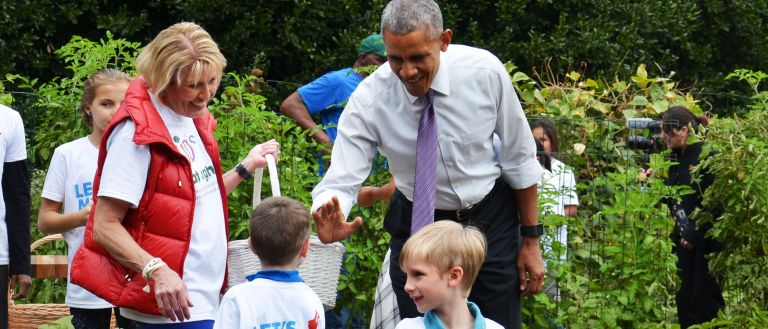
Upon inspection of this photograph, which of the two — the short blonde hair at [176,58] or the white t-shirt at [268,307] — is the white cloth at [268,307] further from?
the short blonde hair at [176,58]

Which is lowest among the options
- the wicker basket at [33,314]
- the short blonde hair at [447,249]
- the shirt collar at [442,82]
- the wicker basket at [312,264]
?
the wicker basket at [33,314]

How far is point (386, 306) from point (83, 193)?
1474 mm

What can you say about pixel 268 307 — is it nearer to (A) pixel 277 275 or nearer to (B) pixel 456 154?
(A) pixel 277 275

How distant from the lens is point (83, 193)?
562cm

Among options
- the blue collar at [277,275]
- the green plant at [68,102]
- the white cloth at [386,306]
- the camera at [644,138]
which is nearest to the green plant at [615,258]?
the camera at [644,138]

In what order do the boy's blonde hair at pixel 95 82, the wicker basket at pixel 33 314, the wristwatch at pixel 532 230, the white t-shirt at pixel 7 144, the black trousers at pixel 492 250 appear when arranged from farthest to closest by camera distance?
the wicker basket at pixel 33 314
the boy's blonde hair at pixel 95 82
the white t-shirt at pixel 7 144
the wristwatch at pixel 532 230
the black trousers at pixel 492 250

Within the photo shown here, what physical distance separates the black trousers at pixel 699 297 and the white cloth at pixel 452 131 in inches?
128

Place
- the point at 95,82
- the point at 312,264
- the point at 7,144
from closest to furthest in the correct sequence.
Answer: the point at 312,264 < the point at 7,144 < the point at 95,82

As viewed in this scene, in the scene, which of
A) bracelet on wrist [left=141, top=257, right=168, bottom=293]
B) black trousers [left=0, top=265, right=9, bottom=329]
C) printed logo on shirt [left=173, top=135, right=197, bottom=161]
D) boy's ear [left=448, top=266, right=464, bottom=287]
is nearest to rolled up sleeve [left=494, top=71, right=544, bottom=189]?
boy's ear [left=448, top=266, right=464, bottom=287]

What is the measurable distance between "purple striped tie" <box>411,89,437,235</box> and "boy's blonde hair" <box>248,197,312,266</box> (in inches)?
16.2

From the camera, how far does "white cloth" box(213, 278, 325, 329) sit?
4.31 m

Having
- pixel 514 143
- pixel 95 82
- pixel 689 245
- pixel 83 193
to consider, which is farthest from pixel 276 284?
pixel 689 245

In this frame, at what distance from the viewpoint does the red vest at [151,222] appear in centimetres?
438

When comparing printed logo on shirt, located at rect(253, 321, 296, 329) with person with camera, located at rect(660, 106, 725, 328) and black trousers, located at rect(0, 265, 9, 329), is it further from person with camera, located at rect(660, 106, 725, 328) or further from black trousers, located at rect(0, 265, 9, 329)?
person with camera, located at rect(660, 106, 725, 328)
